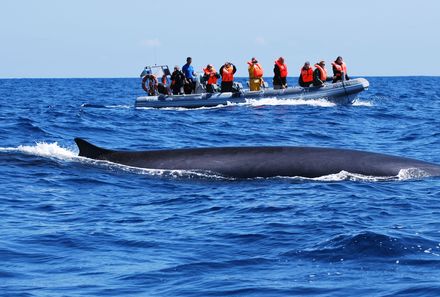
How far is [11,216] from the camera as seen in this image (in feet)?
36.1

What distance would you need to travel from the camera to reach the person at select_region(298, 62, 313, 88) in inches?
1526

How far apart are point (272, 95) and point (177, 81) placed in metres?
4.45

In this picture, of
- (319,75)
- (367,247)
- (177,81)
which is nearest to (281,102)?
(319,75)

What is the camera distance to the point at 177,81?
39250mm

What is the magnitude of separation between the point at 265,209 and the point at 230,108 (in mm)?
25416

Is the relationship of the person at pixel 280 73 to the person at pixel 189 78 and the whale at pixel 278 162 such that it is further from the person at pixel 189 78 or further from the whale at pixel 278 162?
the whale at pixel 278 162

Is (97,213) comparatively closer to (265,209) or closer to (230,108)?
(265,209)

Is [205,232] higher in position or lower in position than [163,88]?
lower

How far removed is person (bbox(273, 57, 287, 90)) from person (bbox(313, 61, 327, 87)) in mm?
1395

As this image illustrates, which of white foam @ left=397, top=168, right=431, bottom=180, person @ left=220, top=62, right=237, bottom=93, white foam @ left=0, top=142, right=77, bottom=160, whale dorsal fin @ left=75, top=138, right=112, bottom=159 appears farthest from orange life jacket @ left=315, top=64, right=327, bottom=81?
white foam @ left=397, top=168, right=431, bottom=180

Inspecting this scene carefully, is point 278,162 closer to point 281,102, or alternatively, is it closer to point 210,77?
point 281,102

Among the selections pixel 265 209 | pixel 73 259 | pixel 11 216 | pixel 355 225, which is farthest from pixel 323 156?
pixel 73 259

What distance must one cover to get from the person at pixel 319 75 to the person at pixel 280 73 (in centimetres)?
139

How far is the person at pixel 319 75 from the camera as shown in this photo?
38.7m
